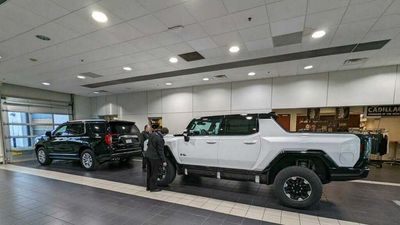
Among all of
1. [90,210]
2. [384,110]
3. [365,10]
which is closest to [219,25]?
[365,10]

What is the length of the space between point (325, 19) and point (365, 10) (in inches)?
20.4

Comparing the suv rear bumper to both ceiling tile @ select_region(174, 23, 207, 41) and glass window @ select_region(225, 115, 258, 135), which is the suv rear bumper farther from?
Answer: ceiling tile @ select_region(174, 23, 207, 41)

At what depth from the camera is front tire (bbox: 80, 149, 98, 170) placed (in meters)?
5.57

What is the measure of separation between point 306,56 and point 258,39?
191 cm

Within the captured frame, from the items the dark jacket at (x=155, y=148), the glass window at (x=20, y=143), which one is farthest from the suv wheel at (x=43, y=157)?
the dark jacket at (x=155, y=148)

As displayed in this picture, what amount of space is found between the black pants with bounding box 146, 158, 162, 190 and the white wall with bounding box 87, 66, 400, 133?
14.9 ft

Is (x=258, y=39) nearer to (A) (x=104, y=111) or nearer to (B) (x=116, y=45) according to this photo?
(B) (x=116, y=45)

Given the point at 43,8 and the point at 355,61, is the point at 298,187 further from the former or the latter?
the point at 43,8

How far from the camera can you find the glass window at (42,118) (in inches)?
337

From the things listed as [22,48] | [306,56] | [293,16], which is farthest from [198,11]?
[22,48]

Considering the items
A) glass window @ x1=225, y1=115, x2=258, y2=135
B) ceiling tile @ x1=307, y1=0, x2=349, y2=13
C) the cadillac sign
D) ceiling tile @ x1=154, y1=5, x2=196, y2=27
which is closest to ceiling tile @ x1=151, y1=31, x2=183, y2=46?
ceiling tile @ x1=154, y1=5, x2=196, y2=27

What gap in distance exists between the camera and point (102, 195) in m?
3.62

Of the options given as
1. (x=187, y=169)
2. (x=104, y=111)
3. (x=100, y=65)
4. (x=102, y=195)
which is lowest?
(x=102, y=195)

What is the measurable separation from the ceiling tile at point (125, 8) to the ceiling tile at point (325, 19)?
278 centimetres
